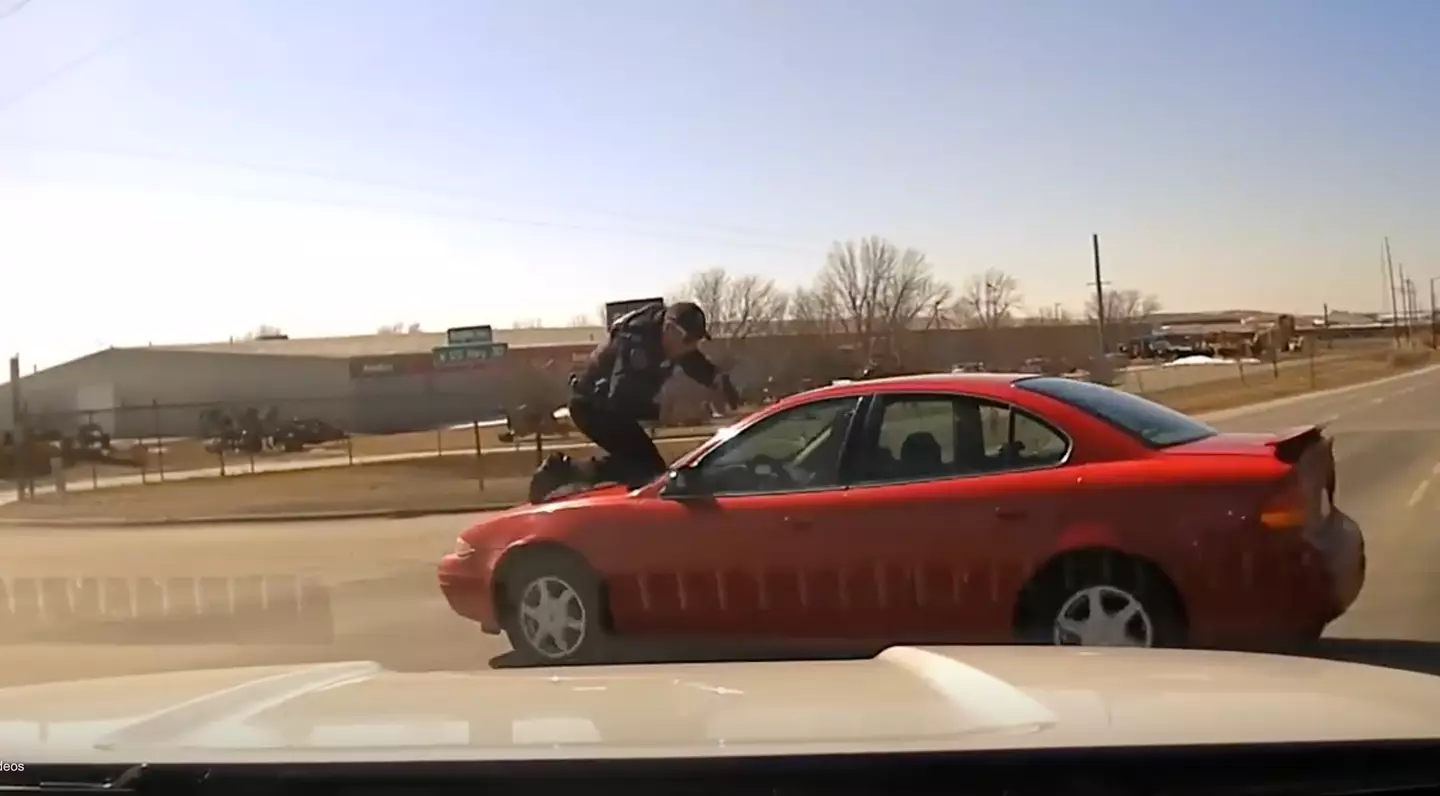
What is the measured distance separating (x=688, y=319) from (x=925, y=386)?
3198mm

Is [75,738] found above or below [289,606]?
above

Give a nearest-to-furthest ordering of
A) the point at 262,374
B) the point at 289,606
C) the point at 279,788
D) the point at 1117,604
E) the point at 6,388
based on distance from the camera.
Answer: the point at 279,788 → the point at 1117,604 → the point at 289,606 → the point at 6,388 → the point at 262,374

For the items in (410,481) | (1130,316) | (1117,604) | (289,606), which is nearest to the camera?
(1117,604)

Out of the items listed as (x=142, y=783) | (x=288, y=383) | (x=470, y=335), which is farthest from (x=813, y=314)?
(x=142, y=783)

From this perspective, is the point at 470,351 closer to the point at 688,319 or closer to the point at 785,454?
the point at 688,319

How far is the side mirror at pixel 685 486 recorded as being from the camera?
7.61m

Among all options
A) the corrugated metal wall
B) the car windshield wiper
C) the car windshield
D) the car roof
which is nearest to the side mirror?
the car roof

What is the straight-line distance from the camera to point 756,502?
746 cm

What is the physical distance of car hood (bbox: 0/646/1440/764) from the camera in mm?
2945

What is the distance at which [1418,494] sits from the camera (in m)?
16.5

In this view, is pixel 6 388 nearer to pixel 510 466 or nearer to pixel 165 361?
pixel 165 361

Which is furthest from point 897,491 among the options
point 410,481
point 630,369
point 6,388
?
point 6,388

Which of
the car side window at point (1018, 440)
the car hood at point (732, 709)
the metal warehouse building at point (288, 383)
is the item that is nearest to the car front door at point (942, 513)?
the car side window at point (1018, 440)

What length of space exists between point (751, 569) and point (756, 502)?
34cm
